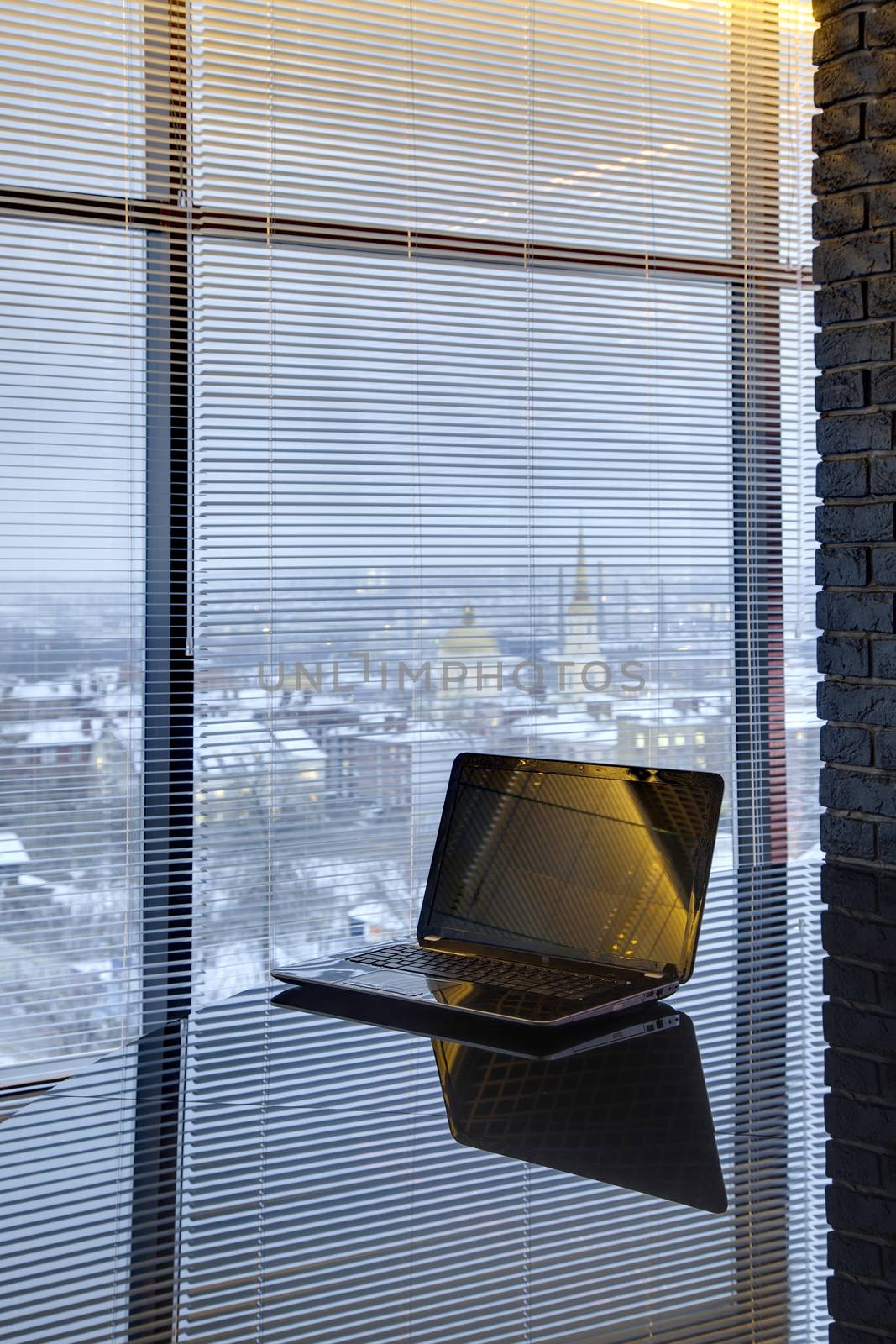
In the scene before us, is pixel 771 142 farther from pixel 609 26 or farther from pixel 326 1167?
pixel 326 1167

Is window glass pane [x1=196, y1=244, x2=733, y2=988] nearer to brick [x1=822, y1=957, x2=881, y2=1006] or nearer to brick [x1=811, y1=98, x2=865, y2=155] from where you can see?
brick [x1=811, y1=98, x2=865, y2=155]

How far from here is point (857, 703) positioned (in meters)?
2.21

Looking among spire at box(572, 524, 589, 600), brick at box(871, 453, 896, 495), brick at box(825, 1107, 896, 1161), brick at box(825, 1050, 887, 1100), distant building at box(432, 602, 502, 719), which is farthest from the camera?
spire at box(572, 524, 589, 600)

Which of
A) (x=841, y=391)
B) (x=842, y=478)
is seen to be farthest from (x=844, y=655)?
(x=841, y=391)

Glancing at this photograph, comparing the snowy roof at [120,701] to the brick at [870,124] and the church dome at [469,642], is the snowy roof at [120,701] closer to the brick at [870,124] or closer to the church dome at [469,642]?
the church dome at [469,642]

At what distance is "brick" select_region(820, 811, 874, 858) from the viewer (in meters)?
2.20

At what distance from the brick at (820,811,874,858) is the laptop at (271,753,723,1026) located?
35.7 inches

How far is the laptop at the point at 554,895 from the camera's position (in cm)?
131

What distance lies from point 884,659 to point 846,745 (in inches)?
6.9

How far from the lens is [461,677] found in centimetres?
281

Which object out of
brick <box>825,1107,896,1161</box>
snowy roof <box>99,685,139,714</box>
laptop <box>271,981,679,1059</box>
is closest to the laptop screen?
laptop <box>271,981,679,1059</box>

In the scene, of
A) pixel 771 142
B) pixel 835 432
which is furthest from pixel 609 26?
pixel 835 432

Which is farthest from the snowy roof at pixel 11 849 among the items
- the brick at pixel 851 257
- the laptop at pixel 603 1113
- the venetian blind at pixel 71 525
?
the brick at pixel 851 257

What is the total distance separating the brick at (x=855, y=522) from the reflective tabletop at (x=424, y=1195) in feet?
3.94
